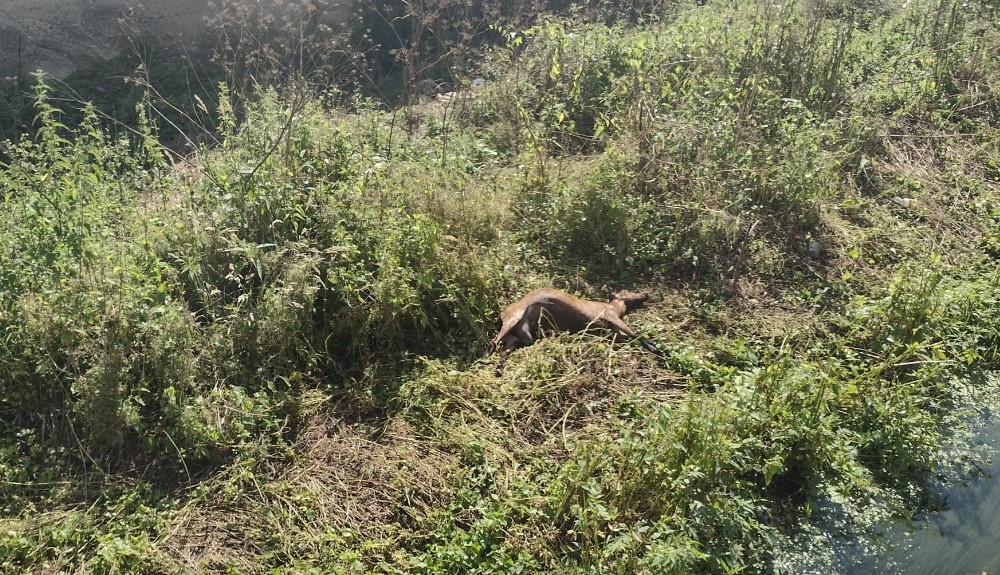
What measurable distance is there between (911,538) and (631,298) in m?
2.26

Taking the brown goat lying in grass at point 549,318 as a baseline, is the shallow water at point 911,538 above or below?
below

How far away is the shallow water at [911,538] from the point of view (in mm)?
4023

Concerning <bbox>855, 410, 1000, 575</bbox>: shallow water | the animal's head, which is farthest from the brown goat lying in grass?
<bbox>855, 410, 1000, 575</bbox>: shallow water

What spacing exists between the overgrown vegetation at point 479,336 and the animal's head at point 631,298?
116 mm

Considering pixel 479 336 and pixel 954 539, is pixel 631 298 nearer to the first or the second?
pixel 479 336

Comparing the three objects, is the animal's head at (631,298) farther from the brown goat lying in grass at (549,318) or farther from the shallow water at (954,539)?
the shallow water at (954,539)

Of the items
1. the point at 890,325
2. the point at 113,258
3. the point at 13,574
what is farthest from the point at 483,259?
the point at 13,574

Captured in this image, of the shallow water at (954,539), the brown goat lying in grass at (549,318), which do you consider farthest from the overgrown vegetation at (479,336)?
the shallow water at (954,539)

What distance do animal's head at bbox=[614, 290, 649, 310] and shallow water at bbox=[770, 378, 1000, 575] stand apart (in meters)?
1.87

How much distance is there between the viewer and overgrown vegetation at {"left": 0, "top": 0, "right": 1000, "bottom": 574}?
399 centimetres

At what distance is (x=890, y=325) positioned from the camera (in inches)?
207

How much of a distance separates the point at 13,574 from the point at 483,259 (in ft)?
10.6

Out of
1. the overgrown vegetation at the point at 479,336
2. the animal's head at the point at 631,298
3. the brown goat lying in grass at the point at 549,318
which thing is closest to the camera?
the overgrown vegetation at the point at 479,336

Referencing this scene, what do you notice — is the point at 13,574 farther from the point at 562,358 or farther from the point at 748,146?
the point at 748,146
